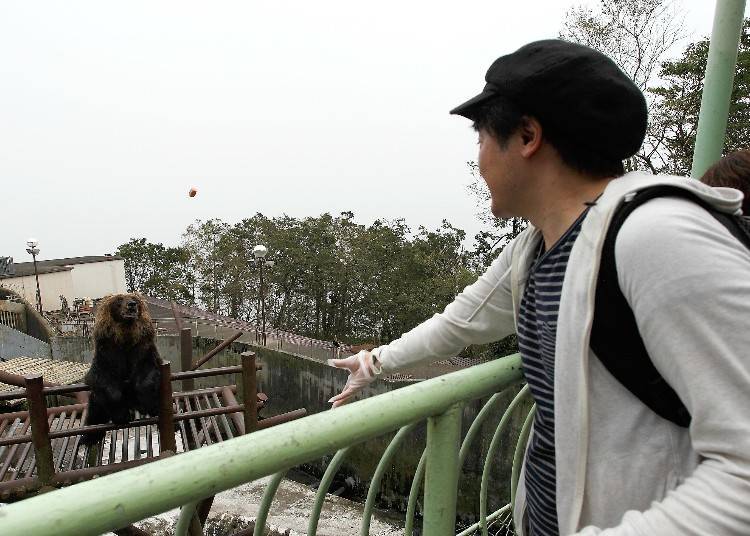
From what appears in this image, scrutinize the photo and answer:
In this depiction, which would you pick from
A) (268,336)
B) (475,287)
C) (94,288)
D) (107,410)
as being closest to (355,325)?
(268,336)

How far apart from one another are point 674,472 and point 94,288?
3324cm

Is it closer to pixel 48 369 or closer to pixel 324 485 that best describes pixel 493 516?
pixel 324 485

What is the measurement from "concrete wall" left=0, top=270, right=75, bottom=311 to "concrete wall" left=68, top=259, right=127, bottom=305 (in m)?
1.11

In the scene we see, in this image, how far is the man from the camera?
71 centimetres

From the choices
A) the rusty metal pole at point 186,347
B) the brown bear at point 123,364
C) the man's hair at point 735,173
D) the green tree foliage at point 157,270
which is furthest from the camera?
the green tree foliage at point 157,270

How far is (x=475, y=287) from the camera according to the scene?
146cm

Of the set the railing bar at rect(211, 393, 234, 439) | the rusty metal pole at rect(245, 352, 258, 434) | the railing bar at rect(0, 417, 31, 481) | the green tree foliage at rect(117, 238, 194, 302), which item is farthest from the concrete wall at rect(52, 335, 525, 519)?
the green tree foliage at rect(117, 238, 194, 302)

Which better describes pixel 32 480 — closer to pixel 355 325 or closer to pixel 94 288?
pixel 355 325

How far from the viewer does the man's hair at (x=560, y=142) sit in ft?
3.23

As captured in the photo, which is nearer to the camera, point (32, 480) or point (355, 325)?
point (32, 480)

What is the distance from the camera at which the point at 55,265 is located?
3078cm

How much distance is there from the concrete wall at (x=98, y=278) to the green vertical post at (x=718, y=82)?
1210 inches

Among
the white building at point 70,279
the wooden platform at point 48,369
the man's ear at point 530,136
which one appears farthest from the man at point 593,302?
the white building at point 70,279

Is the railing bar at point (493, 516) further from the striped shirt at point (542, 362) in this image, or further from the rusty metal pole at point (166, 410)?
the rusty metal pole at point (166, 410)
